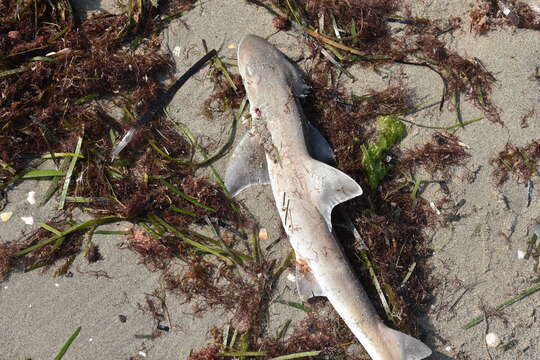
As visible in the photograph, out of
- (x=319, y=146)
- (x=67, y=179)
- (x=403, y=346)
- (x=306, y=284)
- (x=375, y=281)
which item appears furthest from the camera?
(x=67, y=179)

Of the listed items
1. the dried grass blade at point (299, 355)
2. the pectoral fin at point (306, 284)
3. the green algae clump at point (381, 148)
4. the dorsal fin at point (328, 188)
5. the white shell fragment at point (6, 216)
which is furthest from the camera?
the white shell fragment at point (6, 216)

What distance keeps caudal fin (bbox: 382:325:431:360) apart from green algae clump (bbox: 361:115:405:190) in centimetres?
147

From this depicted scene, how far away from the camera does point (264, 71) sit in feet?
15.0

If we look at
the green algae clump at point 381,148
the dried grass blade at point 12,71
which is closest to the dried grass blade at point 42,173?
the dried grass blade at point 12,71

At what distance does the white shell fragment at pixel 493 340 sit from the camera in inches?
182

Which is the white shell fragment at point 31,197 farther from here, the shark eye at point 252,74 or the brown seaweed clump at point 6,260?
the shark eye at point 252,74

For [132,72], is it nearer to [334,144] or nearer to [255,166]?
[255,166]

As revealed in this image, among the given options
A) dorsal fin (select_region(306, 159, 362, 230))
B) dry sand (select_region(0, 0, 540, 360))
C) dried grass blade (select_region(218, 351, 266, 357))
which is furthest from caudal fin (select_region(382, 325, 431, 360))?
dried grass blade (select_region(218, 351, 266, 357))

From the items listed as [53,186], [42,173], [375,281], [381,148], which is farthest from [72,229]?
[381,148]

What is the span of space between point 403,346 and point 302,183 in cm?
180

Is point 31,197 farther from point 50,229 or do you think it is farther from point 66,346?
point 66,346

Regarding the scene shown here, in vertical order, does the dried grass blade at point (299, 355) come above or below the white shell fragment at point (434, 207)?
below

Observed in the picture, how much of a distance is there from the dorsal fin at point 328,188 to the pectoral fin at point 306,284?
523mm

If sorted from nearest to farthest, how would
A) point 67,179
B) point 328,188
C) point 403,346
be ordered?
point 403,346 → point 328,188 → point 67,179
